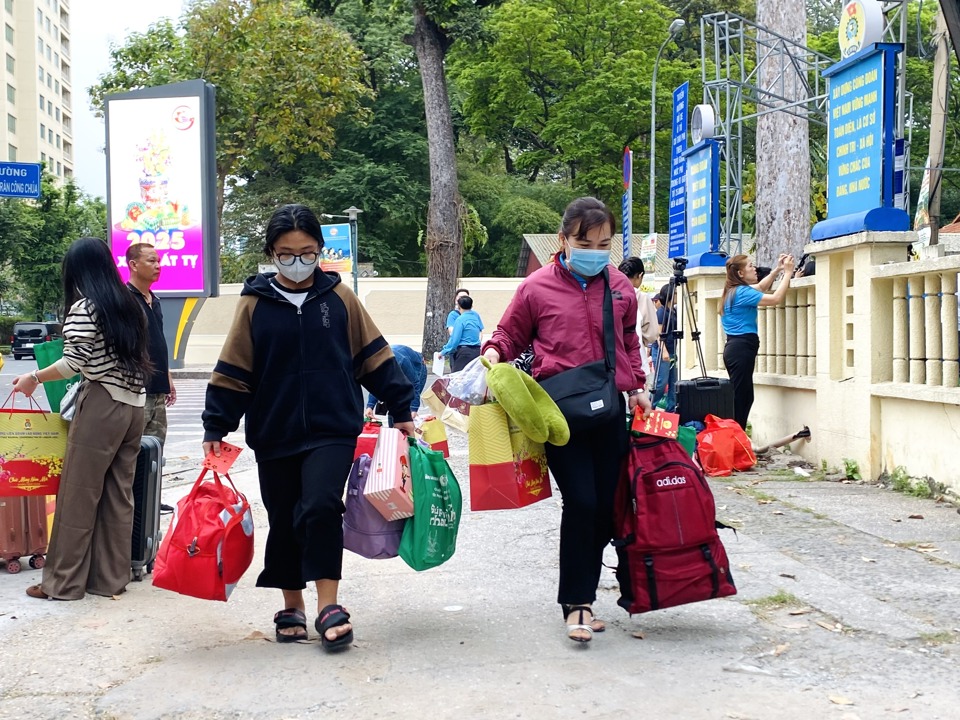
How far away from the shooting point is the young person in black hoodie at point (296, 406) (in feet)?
15.1

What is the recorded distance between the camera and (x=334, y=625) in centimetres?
450

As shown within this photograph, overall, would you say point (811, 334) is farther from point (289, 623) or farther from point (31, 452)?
point (31, 452)

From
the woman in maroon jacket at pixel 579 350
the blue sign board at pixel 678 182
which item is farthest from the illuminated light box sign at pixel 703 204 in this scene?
the woman in maroon jacket at pixel 579 350

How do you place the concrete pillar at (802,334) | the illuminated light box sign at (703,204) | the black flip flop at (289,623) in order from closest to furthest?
1. the black flip flop at (289,623)
2. the concrete pillar at (802,334)
3. the illuminated light box sign at (703,204)

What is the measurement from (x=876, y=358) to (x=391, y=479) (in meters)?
5.23

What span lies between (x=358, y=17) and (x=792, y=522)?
44097 mm

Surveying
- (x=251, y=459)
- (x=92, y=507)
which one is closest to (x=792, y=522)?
(x=92, y=507)

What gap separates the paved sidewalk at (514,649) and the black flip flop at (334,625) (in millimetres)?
61

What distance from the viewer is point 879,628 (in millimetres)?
4750

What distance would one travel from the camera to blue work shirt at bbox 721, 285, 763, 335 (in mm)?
9811

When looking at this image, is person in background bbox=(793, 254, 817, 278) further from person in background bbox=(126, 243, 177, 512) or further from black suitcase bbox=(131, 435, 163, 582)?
black suitcase bbox=(131, 435, 163, 582)

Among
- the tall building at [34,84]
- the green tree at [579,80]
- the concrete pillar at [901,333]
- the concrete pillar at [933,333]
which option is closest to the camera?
the concrete pillar at [933,333]

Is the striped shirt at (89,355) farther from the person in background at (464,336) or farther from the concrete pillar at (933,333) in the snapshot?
the person in background at (464,336)

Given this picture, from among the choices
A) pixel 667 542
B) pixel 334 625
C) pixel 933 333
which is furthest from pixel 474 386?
pixel 933 333
